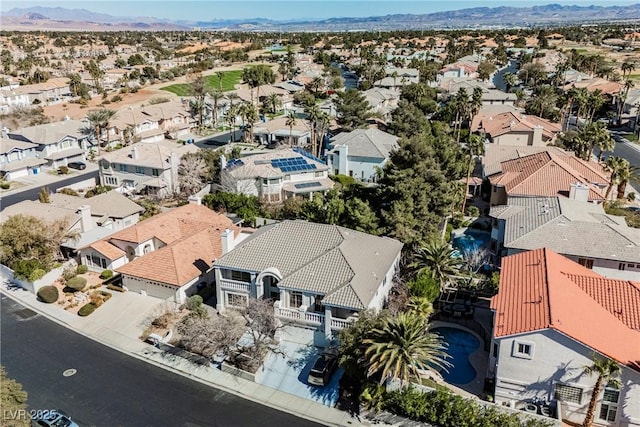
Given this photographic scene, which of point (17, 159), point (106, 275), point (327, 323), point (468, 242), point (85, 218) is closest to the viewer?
point (327, 323)

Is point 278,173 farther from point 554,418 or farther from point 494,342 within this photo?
point 554,418

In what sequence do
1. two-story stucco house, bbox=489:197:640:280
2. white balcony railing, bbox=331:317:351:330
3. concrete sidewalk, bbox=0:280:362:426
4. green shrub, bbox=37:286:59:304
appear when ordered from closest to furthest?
concrete sidewalk, bbox=0:280:362:426 < white balcony railing, bbox=331:317:351:330 < two-story stucco house, bbox=489:197:640:280 < green shrub, bbox=37:286:59:304

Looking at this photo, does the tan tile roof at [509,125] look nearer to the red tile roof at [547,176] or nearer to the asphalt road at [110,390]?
the red tile roof at [547,176]

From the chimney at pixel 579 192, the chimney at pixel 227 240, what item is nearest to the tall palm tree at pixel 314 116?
the chimney at pixel 579 192

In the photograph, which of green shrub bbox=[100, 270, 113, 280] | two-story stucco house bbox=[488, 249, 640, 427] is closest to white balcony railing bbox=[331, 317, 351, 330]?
two-story stucco house bbox=[488, 249, 640, 427]

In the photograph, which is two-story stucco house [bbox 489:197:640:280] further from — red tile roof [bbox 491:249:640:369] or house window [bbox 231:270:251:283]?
house window [bbox 231:270:251:283]

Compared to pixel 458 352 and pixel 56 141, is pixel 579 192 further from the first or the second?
pixel 56 141

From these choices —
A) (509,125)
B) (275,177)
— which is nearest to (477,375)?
(275,177)
